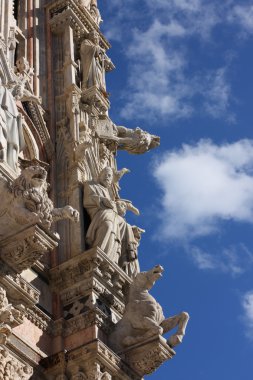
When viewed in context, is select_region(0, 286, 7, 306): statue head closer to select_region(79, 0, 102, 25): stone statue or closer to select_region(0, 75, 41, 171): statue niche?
select_region(0, 75, 41, 171): statue niche

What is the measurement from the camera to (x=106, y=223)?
52.0 ft

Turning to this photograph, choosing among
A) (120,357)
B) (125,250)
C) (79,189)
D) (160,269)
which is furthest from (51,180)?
(120,357)

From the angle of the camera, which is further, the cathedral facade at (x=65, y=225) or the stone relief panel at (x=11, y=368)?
the cathedral facade at (x=65, y=225)

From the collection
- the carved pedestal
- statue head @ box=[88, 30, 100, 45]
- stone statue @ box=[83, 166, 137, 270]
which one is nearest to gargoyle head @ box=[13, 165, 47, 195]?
stone statue @ box=[83, 166, 137, 270]

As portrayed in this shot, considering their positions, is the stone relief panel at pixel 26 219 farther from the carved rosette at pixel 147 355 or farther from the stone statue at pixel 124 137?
the stone statue at pixel 124 137

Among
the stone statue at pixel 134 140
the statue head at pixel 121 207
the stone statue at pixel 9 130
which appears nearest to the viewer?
the stone statue at pixel 9 130

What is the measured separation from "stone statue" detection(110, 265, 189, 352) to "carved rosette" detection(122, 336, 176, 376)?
0.10 meters

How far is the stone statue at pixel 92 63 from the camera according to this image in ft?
64.7

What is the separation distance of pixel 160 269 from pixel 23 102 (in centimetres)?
452

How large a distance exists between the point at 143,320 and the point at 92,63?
7.29m

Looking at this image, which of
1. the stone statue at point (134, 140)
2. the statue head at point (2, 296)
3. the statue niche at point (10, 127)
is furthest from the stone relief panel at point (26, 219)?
the stone statue at point (134, 140)

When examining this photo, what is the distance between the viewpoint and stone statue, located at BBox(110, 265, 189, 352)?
14.2m

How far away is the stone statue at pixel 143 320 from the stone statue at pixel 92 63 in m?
5.75

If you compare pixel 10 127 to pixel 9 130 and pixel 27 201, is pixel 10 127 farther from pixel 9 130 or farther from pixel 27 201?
pixel 27 201
